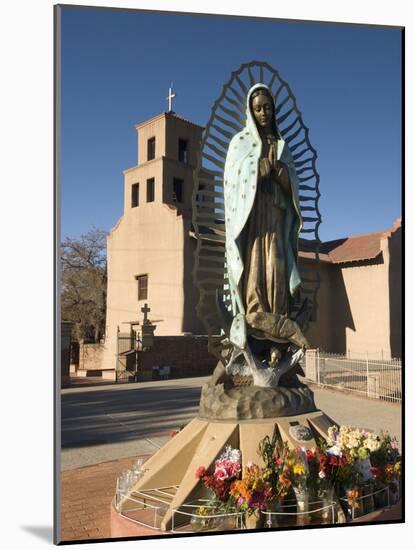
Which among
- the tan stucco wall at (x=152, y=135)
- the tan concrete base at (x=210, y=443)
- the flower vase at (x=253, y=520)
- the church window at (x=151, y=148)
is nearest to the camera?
the flower vase at (x=253, y=520)

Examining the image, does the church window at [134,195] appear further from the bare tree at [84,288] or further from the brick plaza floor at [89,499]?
the brick plaza floor at [89,499]

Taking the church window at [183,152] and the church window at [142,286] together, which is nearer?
the church window at [142,286]

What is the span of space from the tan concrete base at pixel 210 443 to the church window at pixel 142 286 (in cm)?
1543

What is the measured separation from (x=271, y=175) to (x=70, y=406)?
8.62 meters

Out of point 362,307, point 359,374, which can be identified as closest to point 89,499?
point 359,374

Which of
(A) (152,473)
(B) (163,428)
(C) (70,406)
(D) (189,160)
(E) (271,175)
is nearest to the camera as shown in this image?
(A) (152,473)

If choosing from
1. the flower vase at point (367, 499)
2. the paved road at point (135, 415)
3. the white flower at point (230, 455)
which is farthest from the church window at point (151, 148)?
the flower vase at point (367, 499)

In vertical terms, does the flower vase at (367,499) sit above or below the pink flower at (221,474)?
below

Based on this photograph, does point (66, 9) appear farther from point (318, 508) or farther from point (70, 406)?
point (70, 406)

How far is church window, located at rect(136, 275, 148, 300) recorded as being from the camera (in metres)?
20.5

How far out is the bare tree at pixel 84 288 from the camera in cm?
2538

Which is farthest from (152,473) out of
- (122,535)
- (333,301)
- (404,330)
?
(333,301)

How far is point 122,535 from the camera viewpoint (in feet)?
14.3

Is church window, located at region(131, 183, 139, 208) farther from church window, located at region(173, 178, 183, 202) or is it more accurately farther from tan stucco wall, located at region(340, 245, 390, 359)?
tan stucco wall, located at region(340, 245, 390, 359)
